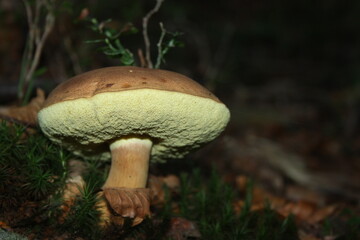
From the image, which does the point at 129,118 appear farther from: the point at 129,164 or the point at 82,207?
the point at 82,207

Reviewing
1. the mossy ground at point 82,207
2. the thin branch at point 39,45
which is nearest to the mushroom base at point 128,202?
the mossy ground at point 82,207

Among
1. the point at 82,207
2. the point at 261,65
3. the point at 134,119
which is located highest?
the point at 134,119

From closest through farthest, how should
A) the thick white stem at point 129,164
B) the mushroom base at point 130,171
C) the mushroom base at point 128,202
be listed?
the mushroom base at point 128,202 < the mushroom base at point 130,171 < the thick white stem at point 129,164

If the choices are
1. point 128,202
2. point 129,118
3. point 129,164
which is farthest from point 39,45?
point 128,202

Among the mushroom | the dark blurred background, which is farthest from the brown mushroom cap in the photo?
the dark blurred background

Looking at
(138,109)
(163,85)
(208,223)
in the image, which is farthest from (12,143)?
(208,223)

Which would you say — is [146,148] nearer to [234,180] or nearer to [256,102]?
[234,180]

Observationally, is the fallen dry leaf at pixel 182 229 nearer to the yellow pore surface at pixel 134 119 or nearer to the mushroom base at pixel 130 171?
the mushroom base at pixel 130 171
